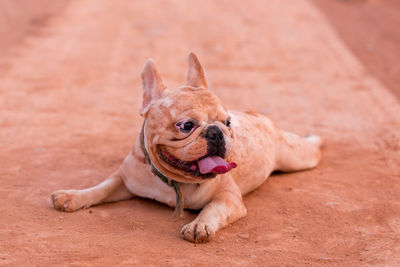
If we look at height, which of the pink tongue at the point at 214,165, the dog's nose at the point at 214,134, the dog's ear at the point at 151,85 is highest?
the dog's ear at the point at 151,85

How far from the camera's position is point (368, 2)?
58.7ft

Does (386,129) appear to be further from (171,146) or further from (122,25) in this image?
(122,25)

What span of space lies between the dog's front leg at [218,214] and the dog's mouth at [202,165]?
38 cm

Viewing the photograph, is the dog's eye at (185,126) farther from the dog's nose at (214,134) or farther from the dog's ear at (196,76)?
the dog's ear at (196,76)

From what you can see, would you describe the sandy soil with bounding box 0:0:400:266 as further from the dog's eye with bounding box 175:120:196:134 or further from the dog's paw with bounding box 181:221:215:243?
the dog's eye with bounding box 175:120:196:134

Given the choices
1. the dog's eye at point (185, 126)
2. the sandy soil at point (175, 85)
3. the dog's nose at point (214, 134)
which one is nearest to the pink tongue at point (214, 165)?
the dog's nose at point (214, 134)

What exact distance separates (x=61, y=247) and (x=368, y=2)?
1608cm

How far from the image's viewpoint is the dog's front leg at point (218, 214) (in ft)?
14.4

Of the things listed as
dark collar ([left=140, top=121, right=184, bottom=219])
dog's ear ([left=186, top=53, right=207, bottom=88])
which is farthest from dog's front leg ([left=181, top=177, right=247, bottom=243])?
dog's ear ([left=186, top=53, right=207, bottom=88])

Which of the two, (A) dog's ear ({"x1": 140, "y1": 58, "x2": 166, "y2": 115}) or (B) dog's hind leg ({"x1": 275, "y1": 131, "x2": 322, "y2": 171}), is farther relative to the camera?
(B) dog's hind leg ({"x1": 275, "y1": 131, "x2": 322, "y2": 171})

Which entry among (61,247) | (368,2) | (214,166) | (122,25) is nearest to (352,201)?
(214,166)

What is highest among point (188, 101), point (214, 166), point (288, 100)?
point (188, 101)

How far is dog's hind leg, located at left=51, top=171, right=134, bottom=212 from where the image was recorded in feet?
16.0

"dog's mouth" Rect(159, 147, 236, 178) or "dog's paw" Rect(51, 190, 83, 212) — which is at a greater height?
"dog's mouth" Rect(159, 147, 236, 178)
